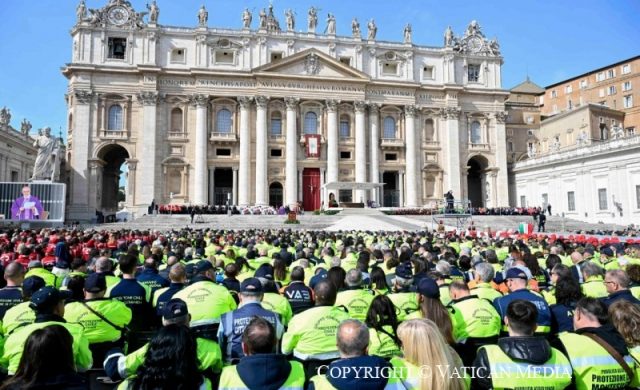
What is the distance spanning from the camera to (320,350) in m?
4.54

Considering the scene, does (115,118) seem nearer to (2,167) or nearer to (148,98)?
(148,98)

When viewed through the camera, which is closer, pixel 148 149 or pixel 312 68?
pixel 148 149

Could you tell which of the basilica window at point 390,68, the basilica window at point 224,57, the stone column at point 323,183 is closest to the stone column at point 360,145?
the stone column at point 323,183

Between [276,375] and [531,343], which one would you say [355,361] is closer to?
[276,375]

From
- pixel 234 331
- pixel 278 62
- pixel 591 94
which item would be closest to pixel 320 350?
pixel 234 331

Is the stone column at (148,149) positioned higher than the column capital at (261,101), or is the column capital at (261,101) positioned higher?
the column capital at (261,101)

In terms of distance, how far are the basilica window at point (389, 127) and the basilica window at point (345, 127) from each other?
4.70 metres

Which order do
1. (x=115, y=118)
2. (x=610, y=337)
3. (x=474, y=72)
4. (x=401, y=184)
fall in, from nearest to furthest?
1. (x=610, y=337)
2. (x=115, y=118)
3. (x=401, y=184)
4. (x=474, y=72)

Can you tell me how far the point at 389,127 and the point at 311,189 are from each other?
507 inches

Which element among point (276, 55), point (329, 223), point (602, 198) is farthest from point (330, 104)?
point (602, 198)

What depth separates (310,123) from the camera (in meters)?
50.9

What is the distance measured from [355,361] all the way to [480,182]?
5875 cm

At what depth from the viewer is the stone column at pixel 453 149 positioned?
52875mm

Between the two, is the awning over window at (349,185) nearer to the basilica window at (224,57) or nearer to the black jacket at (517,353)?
the basilica window at (224,57)
